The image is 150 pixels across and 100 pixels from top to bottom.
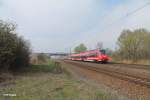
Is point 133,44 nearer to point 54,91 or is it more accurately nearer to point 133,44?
point 133,44

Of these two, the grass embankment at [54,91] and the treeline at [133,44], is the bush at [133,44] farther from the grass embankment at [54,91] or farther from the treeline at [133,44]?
the grass embankment at [54,91]

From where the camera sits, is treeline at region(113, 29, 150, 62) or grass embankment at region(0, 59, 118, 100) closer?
grass embankment at region(0, 59, 118, 100)

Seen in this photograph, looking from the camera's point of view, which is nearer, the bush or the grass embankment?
the grass embankment

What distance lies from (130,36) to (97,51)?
21134 millimetres

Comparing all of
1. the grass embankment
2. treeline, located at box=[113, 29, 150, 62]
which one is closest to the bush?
treeline, located at box=[113, 29, 150, 62]

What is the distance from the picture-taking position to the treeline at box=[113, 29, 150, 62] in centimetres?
5466

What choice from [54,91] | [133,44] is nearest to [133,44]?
[133,44]

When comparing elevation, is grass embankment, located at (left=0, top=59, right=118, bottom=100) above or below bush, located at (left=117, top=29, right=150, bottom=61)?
below

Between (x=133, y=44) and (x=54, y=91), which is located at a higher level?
(x=133, y=44)

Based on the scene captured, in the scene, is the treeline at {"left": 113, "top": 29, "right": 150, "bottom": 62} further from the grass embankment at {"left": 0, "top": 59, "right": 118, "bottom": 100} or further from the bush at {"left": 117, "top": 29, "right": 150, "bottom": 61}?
the grass embankment at {"left": 0, "top": 59, "right": 118, "bottom": 100}

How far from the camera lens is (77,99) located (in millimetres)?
8211

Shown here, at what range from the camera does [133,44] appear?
57.8 metres

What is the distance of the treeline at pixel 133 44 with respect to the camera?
54656 millimetres

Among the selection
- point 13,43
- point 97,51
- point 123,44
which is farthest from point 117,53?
point 13,43
